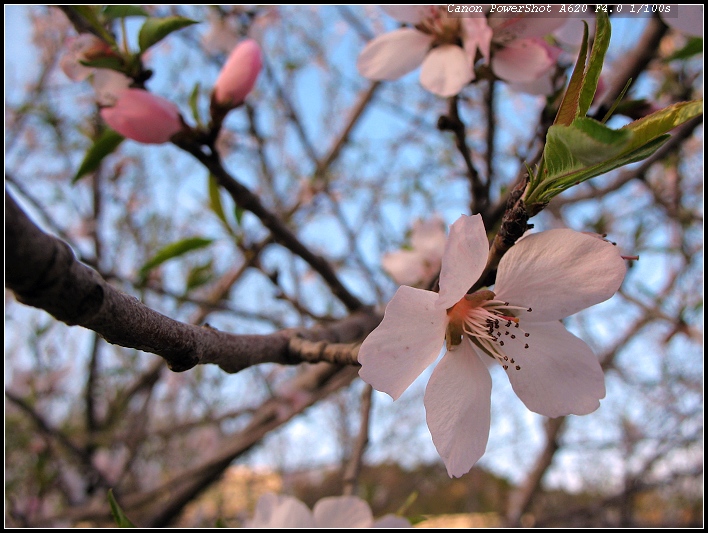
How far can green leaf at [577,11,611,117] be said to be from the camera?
43cm

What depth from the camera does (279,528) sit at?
0.78 metres

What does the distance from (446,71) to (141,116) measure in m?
0.50

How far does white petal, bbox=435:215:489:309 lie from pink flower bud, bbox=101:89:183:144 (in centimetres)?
54

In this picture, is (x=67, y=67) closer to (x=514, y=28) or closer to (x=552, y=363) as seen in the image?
(x=514, y=28)

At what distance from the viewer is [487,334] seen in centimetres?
59

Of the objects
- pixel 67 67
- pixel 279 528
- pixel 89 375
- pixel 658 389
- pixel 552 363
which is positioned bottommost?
pixel 658 389

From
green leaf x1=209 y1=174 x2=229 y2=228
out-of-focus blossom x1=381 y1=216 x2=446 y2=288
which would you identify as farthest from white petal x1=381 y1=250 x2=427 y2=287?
green leaf x1=209 y1=174 x2=229 y2=228

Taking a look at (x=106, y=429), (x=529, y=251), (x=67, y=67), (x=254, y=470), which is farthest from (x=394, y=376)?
(x=254, y=470)

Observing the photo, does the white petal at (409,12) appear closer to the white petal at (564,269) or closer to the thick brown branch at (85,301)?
the white petal at (564,269)

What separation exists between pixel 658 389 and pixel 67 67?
3.89 meters

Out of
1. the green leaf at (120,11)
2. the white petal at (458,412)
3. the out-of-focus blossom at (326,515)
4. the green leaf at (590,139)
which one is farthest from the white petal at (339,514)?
the green leaf at (120,11)

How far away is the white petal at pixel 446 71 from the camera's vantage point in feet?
2.54

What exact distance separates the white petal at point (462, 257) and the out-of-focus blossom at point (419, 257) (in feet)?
2.30

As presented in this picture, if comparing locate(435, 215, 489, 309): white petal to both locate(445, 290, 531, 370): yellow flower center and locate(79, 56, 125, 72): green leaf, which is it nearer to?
locate(445, 290, 531, 370): yellow flower center
